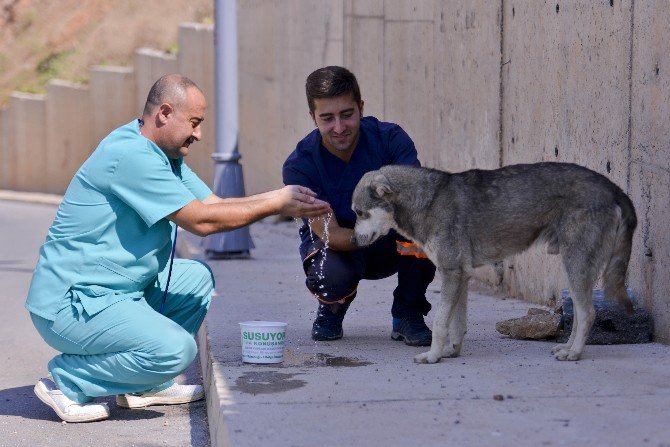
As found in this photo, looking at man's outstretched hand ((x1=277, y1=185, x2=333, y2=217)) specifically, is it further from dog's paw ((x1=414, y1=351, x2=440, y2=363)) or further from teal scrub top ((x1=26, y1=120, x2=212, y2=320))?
dog's paw ((x1=414, y1=351, x2=440, y2=363))

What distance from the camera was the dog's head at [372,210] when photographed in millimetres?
6098

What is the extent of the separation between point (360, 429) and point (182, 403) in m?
1.77

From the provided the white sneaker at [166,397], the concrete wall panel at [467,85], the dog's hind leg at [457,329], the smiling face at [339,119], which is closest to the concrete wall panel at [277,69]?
the concrete wall panel at [467,85]

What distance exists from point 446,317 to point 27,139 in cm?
1922

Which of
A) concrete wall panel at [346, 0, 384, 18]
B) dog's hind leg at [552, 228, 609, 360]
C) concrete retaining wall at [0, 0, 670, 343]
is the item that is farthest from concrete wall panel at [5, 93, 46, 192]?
dog's hind leg at [552, 228, 609, 360]

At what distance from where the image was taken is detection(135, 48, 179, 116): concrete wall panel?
21594mm

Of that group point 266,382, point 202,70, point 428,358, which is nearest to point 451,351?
point 428,358

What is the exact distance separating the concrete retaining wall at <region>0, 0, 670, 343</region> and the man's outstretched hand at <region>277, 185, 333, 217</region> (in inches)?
73.1

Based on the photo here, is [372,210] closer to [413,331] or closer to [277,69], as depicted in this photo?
[413,331]

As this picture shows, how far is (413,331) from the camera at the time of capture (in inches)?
257

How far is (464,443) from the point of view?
14.3 ft

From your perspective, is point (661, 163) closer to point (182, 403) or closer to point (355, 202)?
point (355, 202)

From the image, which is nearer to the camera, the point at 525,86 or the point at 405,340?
the point at 405,340

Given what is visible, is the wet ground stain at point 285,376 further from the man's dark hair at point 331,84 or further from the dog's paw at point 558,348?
the man's dark hair at point 331,84
